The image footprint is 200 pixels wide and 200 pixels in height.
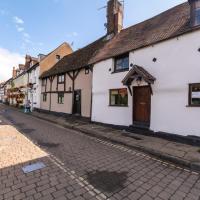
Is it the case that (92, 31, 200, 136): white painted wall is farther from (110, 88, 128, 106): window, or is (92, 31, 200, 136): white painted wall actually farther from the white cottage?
(110, 88, 128, 106): window

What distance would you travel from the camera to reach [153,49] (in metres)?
9.24

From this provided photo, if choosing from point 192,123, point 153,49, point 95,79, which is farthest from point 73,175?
point 95,79

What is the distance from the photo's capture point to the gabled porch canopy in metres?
8.85

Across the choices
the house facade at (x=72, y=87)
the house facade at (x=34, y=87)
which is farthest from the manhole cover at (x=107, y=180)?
the house facade at (x=34, y=87)

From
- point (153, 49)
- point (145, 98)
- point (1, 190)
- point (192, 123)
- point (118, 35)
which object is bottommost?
point (1, 190)

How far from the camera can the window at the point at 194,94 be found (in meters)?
7.45

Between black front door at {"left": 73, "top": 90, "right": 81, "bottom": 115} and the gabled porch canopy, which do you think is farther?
black front door at {"left": 73, "top": 90, "right": 81, "bottom": 115}

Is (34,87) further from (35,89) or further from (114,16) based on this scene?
(114,16)

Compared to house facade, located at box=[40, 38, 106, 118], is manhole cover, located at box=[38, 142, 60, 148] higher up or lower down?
lower down

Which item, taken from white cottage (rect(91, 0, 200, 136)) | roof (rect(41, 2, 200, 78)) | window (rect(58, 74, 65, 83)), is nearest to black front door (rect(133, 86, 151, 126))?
white cottage (rect(91, 0, 200, 136))

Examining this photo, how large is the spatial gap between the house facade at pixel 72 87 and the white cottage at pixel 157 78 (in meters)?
1.97

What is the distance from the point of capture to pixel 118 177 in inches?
182

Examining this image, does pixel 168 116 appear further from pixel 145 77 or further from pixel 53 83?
pixel 53 83

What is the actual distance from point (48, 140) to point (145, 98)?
5.68 meters
